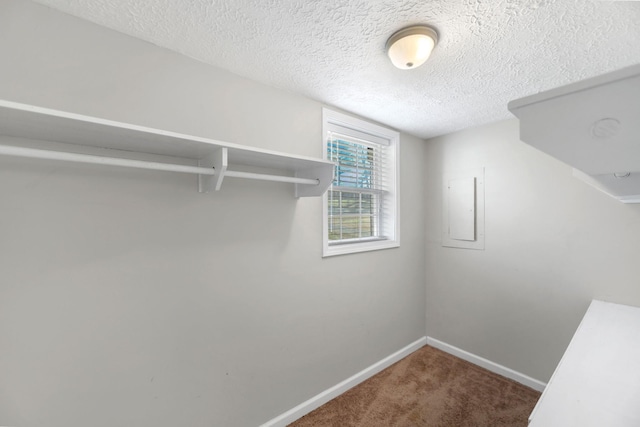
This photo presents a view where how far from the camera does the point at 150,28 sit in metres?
1.24

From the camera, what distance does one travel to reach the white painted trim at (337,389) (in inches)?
71.5

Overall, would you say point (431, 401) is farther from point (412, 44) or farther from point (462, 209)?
point (412, 44)

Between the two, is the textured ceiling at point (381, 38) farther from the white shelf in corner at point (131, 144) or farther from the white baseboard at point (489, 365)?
the white baseboard at point (489, 365)

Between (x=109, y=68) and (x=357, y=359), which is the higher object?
(x=109, y=68)

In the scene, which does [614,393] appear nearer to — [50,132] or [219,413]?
[219,413]

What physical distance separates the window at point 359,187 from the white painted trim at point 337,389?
3.55 ft

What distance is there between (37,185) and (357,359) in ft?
7.80

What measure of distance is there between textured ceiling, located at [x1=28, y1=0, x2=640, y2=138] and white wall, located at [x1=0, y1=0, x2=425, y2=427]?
0.17 metres

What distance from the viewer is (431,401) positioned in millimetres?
2068

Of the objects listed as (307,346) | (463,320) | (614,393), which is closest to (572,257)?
(463,320)

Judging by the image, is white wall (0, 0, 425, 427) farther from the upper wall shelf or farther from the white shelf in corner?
the upper wall shelf

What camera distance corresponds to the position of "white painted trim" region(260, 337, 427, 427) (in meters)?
1.82

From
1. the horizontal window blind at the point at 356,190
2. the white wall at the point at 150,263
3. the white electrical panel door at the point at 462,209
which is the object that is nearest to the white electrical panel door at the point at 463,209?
the white electrical panel door at the point at 462,209

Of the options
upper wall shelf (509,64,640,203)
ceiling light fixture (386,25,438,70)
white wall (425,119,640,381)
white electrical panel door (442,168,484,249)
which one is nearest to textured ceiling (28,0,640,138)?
ceiling light fixture (386,25,438,70)
